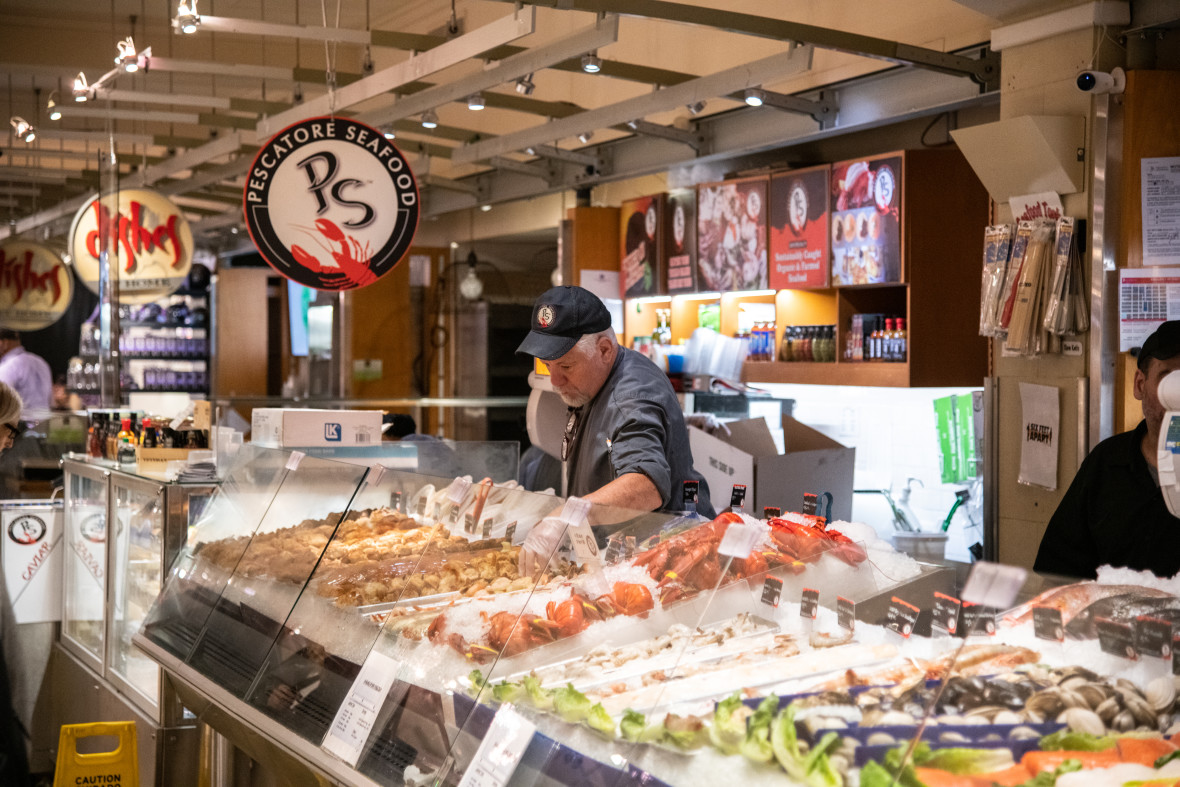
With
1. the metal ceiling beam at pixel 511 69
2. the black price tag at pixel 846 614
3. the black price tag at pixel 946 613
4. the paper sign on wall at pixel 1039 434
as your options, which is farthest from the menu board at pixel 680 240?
the black price tag at pixel 946 613

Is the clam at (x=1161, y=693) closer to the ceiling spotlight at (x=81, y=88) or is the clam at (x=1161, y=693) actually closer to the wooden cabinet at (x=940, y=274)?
the wooden cabinet at (x=940, y=274)

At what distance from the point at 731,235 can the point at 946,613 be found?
18.5 ft

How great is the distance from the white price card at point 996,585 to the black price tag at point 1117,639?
11.6 inches

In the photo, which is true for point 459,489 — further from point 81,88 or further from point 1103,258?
point 81,88

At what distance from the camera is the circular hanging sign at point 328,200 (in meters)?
4.48

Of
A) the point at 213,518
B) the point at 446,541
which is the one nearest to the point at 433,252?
the point at 213,518

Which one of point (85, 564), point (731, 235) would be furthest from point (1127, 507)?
point (731, 235)

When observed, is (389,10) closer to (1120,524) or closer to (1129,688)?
(1120,524)

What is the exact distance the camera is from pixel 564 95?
9.12m

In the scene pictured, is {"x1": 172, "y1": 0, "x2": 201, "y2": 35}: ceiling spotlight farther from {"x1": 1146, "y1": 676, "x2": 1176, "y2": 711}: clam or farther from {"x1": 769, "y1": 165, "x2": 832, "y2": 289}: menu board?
{"x1": 1146, "y1": 676, "x2": 1176, "y2": 711}: clam

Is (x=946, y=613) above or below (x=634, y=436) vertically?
below

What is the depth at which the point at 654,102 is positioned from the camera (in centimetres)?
624

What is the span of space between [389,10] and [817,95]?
17.4 ft

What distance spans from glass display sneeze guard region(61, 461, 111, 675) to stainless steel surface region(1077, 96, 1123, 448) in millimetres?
3972
